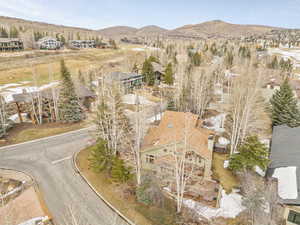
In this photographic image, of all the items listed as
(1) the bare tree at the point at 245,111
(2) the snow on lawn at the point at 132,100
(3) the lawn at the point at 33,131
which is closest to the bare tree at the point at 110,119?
(3) the lawn at the point at 33,131

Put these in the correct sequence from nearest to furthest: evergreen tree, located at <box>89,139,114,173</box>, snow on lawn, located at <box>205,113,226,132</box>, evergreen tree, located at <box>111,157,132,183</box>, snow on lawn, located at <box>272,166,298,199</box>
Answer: snow on lawn, located at <box>272,166,298,199</box> → evergreen tree, located at <box>111,157,132,183</box> → evergreen tree, located at <box>89,139,114,173</box> → snow on lawn, located at <box>205,113,226,132</box>

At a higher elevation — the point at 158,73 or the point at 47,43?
the point at 47,43

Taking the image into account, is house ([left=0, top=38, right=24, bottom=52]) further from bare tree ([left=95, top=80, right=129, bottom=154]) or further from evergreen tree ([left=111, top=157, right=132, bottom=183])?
evergreen tree ([left=111, top=157, right=132, bottom=183])

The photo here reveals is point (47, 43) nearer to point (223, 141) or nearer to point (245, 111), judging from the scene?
point (223, 141)

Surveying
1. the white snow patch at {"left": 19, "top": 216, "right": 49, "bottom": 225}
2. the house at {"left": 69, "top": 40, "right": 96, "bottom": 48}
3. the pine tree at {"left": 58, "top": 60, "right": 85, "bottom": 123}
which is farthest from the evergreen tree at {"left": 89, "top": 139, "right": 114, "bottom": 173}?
the house at {"left": 69, "top": 40, "right": 96, "bottom": 48}

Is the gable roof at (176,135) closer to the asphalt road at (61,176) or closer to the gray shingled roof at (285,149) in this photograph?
the gray shingled roof at (285,149)

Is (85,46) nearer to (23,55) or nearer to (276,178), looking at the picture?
(23,55)

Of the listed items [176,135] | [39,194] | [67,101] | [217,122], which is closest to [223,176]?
[176,135]

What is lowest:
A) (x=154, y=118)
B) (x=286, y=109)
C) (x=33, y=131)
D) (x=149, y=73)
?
(x=154, y=118)
